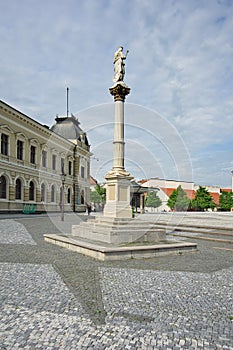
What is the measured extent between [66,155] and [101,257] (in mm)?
36663

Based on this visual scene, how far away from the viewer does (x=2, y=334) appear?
3699 millimetres

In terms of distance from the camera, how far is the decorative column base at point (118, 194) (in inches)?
457

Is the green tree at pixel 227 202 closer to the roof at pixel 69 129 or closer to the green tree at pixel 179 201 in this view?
the green tree at pixel 179 201

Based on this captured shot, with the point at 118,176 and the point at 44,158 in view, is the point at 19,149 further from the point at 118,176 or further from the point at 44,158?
the point at 118,176

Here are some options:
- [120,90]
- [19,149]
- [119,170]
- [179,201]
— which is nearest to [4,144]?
[19,149]

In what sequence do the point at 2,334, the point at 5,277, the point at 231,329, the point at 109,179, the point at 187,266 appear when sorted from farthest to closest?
the point at 109,179 → the point at 187,266 → the point at 5,277 → the point at 231,329 → the point at 2,334

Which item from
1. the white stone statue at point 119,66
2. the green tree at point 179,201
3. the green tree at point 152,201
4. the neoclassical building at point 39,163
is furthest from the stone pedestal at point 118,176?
the green tree at point 179,201

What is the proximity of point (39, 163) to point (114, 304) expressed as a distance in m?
33.6

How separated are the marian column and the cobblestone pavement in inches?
138

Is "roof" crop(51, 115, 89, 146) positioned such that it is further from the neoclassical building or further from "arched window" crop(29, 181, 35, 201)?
"arched window" crop(29, 181, 35, 201)

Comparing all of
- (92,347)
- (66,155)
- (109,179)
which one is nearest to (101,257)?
(109,179)

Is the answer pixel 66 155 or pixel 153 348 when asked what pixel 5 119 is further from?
pixel 153 348

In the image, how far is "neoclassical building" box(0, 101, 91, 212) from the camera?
30.3 m

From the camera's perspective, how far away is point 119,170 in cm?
1197
